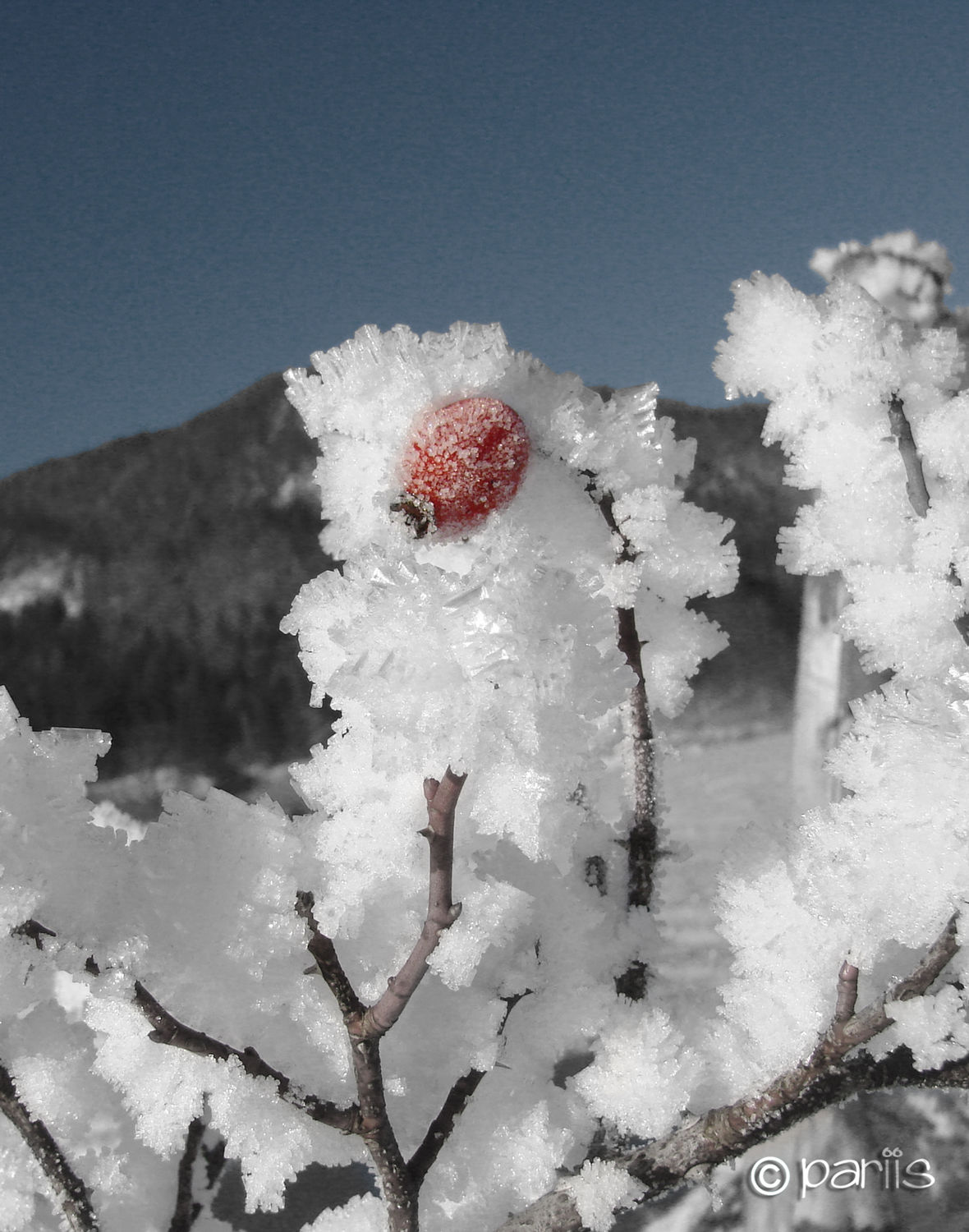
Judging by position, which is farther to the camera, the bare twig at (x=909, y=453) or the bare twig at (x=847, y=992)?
the bare twig at (x=909, y=453)

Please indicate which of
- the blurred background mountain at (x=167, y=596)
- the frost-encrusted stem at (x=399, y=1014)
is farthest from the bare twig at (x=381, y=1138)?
the blurred background mountain at (x=167, y=596)

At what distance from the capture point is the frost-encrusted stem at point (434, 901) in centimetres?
47

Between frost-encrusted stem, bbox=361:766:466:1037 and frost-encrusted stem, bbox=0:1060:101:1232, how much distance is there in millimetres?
359

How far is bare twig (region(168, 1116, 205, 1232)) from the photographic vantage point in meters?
1.02

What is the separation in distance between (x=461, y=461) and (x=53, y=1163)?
76 centimetres

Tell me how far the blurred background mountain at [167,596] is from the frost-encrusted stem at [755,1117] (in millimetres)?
1171

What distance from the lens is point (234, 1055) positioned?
647 mm

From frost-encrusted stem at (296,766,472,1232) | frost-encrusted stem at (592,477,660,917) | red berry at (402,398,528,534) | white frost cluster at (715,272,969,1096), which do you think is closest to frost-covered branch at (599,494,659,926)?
frost-encrusted stem at (592,477,660,917)

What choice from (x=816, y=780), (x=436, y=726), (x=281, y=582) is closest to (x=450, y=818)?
(x=436, y=726)

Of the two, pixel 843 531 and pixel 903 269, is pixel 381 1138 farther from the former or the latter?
pixel 903 269

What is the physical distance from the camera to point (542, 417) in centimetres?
48

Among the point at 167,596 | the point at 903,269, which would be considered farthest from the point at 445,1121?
the point at 167,596

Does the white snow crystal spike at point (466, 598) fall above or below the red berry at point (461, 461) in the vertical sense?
below

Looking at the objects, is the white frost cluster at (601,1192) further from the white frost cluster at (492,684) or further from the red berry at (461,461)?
the red berry at (461,461)
